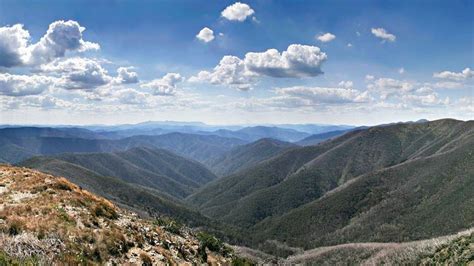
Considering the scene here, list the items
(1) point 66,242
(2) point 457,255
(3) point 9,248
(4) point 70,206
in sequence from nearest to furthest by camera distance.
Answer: (3) point 9,248 < (1) point 66,242 < (4) point 70,206 < (2) point 457,255

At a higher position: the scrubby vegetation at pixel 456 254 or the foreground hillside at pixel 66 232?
the foreground hillside at pixel 66 232

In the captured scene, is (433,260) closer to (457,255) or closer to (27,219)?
(457,255)

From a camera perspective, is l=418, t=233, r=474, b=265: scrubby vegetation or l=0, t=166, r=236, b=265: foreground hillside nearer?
l=0, t=166, r=236, b=265: foreground hillside

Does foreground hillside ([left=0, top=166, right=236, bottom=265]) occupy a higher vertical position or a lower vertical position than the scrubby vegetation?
higher

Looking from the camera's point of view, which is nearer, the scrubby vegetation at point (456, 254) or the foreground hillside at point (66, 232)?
the foreground hillside at point (66, 232)

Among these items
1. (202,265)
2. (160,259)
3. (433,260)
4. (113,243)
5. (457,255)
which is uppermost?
(113,243)

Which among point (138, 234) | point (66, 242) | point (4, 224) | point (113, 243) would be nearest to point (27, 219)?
point (4, 224)

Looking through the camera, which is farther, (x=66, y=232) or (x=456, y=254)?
(x=456, y=254)

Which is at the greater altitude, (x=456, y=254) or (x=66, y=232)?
(x=66, y=232)
